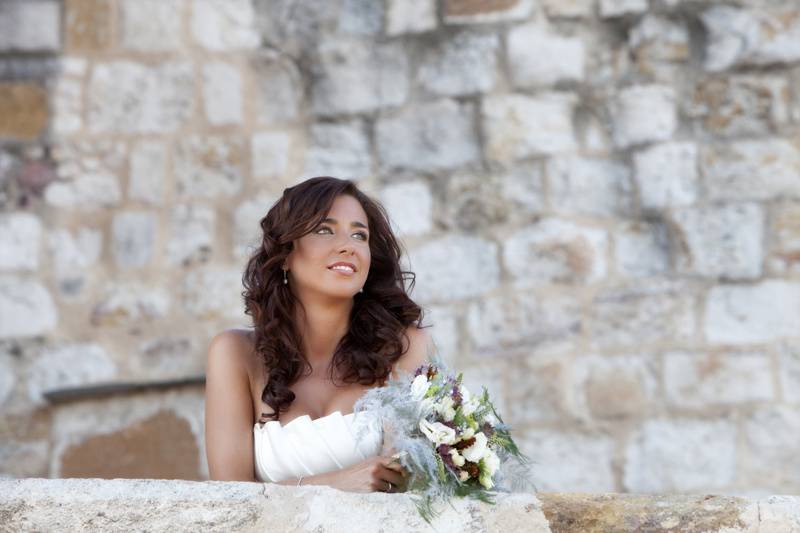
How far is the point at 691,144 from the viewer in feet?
15.8

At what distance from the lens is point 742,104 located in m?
4.79

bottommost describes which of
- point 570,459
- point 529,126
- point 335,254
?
point 570,459

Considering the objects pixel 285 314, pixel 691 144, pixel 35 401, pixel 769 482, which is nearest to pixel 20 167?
pixel 35 401

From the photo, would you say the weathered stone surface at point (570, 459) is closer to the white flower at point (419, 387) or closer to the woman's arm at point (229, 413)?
the woman's arm at point (229, 413)

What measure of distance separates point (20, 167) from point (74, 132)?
29 centimetres

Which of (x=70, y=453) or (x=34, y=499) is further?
(x=70, y=453)

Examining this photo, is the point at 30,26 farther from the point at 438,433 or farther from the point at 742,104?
the point at 438,433

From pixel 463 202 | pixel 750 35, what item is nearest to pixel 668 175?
pixel 750 35

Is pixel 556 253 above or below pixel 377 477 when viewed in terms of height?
above

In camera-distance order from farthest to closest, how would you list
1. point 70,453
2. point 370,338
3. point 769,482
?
point 70,453 < point 769,482 < point 370,338

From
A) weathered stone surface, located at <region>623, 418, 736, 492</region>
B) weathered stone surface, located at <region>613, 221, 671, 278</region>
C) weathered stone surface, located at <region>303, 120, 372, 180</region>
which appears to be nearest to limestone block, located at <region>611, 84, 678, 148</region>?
weathered stone surface, located at <region>613, 221, 671, 278</region>

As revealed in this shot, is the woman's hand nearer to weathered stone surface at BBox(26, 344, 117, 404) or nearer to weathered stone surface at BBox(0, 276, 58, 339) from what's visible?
weathered stone surface at BBox(26, 344, 117, 404)

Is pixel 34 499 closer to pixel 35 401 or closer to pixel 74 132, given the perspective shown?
pixel 35 401

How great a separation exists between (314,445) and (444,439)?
22.7 inches
